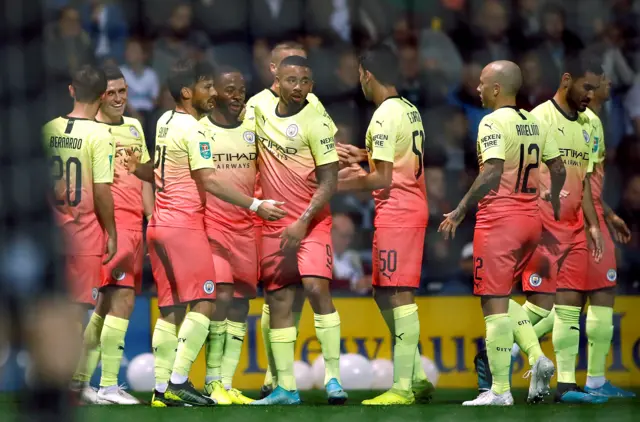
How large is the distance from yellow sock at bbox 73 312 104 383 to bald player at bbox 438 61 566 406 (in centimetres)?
192

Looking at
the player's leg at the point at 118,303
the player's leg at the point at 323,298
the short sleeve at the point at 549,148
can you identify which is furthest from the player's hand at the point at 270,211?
the short sleeve at the point at 549,148

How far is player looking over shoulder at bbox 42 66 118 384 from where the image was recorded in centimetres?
642

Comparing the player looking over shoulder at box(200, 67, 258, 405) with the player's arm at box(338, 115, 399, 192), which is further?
the player looking over shoulder at box(200, 67, 258, 405)

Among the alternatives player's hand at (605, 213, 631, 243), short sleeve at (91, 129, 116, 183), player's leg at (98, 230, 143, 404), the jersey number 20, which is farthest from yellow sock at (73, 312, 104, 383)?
player's hand at (605, 213, 631, 243)

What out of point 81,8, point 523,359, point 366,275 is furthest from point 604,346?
point 81,8

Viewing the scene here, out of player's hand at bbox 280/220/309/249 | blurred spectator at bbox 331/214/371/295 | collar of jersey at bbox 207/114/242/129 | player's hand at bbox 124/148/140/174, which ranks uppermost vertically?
collar of jersey at bbox 207/114/242/129

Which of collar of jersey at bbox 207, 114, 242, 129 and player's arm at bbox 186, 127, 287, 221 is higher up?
collar of jersey at bbox 207, 114, 242, 129

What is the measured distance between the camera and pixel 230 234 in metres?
6.74

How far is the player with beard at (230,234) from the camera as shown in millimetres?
6625

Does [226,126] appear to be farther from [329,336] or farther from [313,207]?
[329,336]

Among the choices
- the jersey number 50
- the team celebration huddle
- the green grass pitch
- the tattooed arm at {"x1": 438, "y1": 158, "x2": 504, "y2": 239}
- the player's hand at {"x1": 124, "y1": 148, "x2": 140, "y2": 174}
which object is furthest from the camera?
the player's hand at {"x1": 124, "y1": 148, "x2": 140, "y2": 174}

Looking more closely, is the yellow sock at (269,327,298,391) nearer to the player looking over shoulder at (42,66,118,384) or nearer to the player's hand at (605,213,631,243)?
the player looking over shoulder at (42,66,118,384)

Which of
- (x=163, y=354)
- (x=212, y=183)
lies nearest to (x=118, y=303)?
(x=163, y=354)

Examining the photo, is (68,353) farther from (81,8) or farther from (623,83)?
(623,83)
